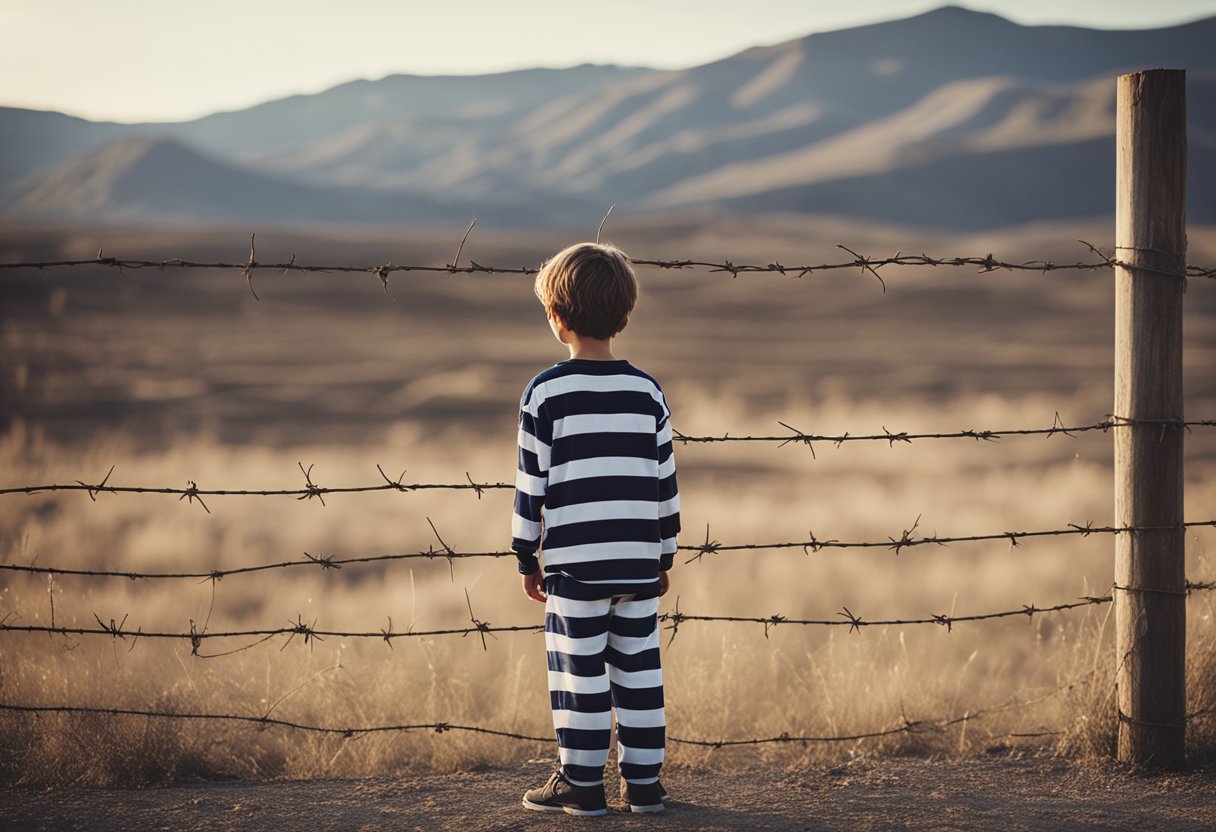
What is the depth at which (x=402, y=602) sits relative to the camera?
7.20m

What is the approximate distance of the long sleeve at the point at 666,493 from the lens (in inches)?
124

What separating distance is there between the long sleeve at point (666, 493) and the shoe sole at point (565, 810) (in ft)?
2.35

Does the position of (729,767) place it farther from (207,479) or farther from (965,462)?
(965,462)

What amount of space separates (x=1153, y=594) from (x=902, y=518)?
Answer: 232 inches

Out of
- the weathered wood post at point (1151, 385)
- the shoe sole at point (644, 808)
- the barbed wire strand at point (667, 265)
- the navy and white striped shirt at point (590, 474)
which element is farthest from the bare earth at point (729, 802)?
the barbed wire strand at point (667, 265)

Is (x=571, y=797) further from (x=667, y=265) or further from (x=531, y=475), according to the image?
(x=667, y=265)

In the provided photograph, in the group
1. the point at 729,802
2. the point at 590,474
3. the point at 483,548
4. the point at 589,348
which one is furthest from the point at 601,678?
the point at 483,548

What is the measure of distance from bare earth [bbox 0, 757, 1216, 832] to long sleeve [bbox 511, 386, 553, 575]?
0.85 metres

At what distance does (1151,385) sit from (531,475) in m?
1.98

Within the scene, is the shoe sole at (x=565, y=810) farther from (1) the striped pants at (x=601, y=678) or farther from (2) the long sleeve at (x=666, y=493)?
(2) the long sleeve at (x=666, y=493)

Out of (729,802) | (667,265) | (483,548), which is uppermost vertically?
(667,265)

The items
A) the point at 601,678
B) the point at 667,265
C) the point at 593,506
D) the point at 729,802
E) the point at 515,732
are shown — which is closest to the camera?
the point at 593,506

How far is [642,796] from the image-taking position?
130 inches

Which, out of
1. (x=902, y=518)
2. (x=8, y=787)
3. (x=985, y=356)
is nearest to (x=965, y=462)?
(x=902, y=518)
